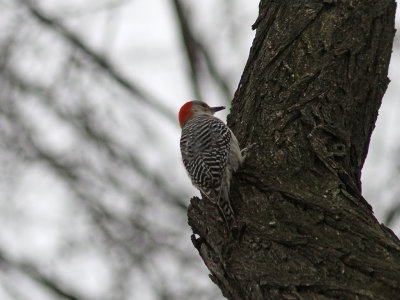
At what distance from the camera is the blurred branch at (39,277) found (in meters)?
10.2

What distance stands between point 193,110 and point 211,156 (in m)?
1.94

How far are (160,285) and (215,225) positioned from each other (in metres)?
6.39

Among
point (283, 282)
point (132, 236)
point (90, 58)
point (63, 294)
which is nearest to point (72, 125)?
point (90, 58)

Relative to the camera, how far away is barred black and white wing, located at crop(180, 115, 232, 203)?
554 cm

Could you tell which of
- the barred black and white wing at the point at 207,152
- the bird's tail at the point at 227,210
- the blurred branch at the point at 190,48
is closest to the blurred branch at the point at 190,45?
the blurred branch at the point at 190,48

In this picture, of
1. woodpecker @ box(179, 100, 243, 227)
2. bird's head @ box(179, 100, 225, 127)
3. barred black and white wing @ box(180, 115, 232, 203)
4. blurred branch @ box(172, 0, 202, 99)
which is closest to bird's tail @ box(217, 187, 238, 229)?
woodpecker @ box(179, 100, 243, 227)

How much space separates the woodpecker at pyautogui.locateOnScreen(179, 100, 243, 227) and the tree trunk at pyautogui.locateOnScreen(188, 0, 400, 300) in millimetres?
174

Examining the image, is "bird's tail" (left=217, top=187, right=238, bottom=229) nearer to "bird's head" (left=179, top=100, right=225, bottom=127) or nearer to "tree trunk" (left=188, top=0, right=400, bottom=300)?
"tree trunk" (left=188, top=0, right=400, bottom=300)

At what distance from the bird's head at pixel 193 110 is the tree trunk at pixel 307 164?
2.46 meters

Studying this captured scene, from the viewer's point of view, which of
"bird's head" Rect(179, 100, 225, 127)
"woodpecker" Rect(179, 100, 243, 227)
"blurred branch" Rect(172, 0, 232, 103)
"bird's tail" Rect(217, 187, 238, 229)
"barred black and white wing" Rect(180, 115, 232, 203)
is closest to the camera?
→ "bird's tail" Rect(217, 187, 238, 229)

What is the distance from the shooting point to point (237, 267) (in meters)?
3.75

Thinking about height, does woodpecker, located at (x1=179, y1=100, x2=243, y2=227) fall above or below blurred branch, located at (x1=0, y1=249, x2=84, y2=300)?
below

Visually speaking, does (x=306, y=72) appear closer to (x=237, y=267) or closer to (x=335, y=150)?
(x=335, y=150)

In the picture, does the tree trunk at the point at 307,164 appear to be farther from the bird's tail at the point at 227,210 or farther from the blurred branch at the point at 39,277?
the blurred branch at the point at 39,277
